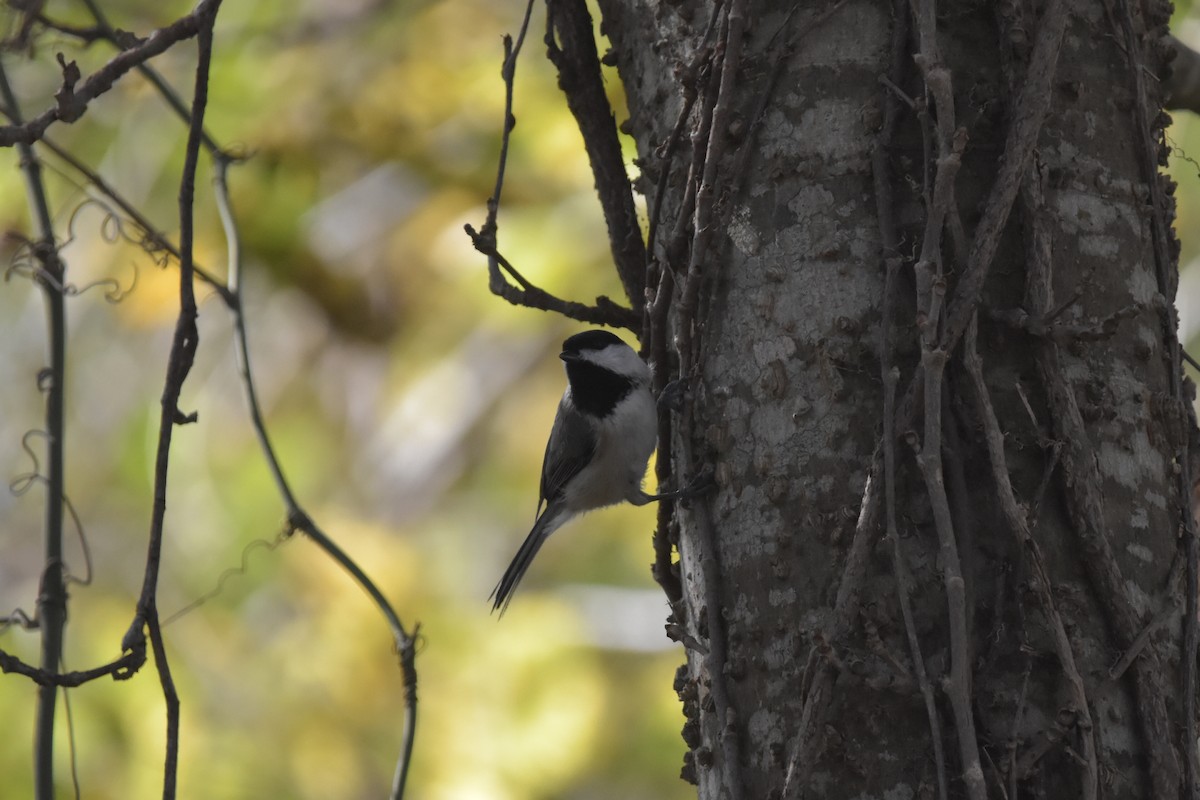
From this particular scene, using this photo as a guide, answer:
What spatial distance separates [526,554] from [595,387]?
0.56 metres

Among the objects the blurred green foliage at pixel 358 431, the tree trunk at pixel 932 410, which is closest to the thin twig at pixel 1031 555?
the tree trunk at pixel 932 410

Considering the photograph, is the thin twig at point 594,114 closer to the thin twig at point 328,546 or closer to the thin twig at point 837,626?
the thin twig at point 328,546

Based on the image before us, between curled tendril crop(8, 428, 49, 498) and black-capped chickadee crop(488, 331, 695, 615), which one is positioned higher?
black-capped chickadee crop(488, 331, 695, 615)

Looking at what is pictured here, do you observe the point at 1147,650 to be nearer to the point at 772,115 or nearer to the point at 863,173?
the point at 863,173

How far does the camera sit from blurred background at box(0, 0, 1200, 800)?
4820 mm

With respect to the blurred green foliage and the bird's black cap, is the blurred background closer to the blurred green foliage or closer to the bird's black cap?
the blurred green foliage

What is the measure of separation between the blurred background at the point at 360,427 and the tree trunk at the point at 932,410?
2539 mm

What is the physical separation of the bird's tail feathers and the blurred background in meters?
0.99

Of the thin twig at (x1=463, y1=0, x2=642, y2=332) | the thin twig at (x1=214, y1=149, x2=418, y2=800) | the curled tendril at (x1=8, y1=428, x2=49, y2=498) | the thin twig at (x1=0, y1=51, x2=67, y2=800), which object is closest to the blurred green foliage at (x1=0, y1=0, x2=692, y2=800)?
the curled tendril at (x1=8, y1=428, x2=49, y2=498)

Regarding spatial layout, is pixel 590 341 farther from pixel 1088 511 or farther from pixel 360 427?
pixel 360 427

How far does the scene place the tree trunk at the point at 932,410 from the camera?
5.37 feet

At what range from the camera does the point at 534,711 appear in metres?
4.95

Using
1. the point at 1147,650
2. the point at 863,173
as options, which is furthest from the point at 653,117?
the point at 1147,650

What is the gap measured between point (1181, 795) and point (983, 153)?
967 mm
